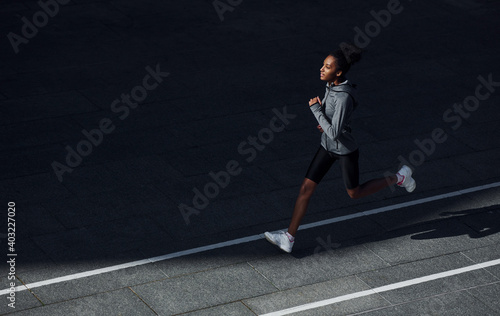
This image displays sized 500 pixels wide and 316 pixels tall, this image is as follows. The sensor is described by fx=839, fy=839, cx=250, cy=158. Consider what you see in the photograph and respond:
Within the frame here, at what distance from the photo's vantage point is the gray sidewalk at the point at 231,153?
808 cm

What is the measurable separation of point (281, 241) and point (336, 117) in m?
1.44

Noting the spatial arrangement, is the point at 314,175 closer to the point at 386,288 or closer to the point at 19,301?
the point at 386,288

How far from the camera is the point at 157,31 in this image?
15055 millimetres

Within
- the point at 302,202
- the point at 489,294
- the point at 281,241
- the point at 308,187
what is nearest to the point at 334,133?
the point at 308,187

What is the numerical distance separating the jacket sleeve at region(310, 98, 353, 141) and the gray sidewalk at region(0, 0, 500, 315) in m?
1.36

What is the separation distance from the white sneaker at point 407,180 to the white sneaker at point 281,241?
1578 mm

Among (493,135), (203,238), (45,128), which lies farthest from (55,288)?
(493,135)

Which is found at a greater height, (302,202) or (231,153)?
(231,153)

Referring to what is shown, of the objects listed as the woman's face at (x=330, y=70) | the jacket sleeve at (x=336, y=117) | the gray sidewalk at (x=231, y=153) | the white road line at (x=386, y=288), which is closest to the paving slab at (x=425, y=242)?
the gray sidewalk at (x=231, y=153)

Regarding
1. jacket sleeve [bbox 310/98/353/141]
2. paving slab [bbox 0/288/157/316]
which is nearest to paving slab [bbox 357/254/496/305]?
A: jacket sleeve [bbox 310/98/353/141]

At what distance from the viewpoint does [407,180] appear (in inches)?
366

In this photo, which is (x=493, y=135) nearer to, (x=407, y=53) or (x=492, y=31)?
(x=407, y=53)

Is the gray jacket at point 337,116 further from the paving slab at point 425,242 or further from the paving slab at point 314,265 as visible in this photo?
the paving slab at point 425,242

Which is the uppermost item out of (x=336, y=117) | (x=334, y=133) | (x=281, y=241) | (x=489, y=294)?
(x=336, y=117)
